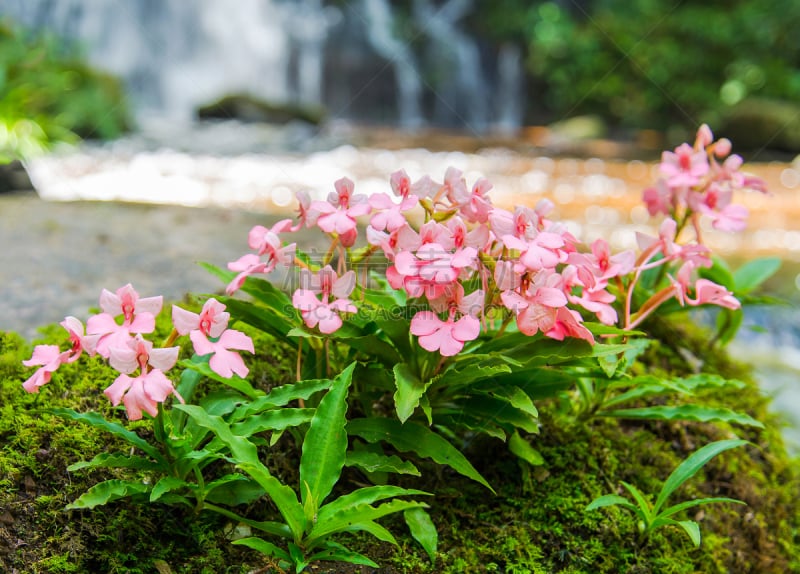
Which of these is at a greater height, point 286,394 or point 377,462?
point 286,394

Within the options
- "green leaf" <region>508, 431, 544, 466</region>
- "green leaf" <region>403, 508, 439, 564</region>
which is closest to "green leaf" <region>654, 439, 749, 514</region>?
"green leaf" <region>508, 431, 544, 466</region>

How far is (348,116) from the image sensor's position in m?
16.2

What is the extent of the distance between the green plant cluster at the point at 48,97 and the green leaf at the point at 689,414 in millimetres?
4315

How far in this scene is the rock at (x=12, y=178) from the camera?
4.43 meters

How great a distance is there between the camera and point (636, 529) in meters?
1.88

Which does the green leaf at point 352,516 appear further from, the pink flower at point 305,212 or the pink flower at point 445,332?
the pink flower at point 305,212

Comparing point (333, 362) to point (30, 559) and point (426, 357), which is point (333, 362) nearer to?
point (426, 357)

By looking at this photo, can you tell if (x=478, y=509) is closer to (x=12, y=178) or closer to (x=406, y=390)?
(x=406, y=390)

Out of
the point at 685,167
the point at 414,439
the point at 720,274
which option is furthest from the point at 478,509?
the point at 720,274

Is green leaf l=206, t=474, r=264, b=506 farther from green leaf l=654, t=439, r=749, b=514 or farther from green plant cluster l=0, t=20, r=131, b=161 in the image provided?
green plant cluster l=0, t=20, r=131, b=161

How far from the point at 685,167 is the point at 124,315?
175 cm

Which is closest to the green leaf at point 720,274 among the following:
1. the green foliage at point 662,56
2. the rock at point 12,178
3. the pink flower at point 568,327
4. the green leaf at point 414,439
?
the pink flower at point 568,327

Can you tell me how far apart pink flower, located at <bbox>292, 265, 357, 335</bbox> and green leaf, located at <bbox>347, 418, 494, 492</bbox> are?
34cm

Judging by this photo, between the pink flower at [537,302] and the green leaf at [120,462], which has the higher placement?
the pink flower at [537,302]
